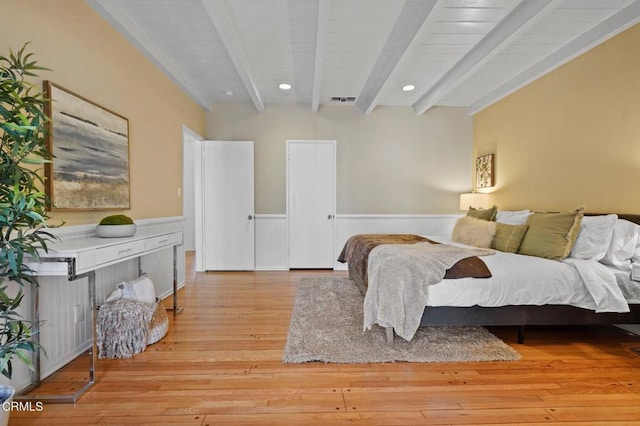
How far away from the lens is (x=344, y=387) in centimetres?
186

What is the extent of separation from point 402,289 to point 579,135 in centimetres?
252

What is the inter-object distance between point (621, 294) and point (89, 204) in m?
4.01

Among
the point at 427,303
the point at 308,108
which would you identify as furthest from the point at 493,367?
the point at 308,108

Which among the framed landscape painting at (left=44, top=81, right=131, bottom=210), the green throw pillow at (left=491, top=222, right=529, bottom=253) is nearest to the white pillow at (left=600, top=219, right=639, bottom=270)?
the green throw pillow at (left=491, top=222, right=529, bottom=253)

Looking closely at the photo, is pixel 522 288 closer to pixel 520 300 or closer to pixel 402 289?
pixel 520 300

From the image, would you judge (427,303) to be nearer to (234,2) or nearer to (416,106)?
(234,2)

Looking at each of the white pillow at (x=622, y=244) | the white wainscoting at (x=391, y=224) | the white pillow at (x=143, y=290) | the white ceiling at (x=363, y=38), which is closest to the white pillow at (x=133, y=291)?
the white pillow at (x=143, y=290)

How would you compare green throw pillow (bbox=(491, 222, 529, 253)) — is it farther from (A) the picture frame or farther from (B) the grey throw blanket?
(A) the picture frame

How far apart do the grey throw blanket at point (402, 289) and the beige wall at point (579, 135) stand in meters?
1.70

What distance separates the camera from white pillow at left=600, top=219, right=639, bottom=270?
2412mm

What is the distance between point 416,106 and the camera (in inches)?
198

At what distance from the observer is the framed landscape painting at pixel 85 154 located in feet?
6.61

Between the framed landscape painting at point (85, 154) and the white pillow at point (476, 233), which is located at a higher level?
the framed landscape painting at point (85, 154)

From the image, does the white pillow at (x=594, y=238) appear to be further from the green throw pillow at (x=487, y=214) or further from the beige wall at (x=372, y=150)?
the beige wall at (x=372, y=150)
